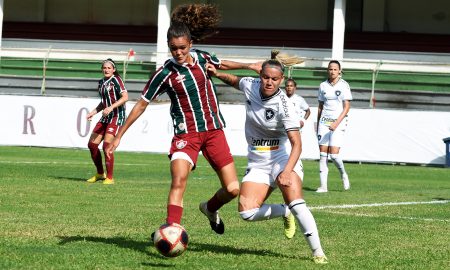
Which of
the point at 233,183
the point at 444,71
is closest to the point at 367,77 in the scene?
the point at 444,71

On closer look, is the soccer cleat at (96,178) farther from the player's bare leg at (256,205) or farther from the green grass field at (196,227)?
the player's bare leg at (256,205)

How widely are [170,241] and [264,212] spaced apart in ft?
4.32

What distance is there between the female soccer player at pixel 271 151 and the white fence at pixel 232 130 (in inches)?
773

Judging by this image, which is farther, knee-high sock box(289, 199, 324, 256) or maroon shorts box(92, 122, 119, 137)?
maroon shorts box(92, 122, 119, 137)

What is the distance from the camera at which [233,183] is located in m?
9.66

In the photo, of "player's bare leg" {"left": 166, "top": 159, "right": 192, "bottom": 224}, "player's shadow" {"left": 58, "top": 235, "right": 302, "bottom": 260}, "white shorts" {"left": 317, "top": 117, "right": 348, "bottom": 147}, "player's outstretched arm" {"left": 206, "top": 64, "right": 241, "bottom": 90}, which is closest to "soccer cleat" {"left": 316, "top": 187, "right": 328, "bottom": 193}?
"white shorts" {"left": 317, "top": 117, "right": 348, "bottom": 147}

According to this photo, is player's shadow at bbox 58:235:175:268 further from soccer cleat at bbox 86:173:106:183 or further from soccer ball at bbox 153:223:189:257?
soccer cleat at bbox 86:173:106:183

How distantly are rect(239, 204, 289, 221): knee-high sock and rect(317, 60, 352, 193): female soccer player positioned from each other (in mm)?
8778

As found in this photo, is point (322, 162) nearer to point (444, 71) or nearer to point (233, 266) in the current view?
point (233, 266)

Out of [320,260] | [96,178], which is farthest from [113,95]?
[320,260]

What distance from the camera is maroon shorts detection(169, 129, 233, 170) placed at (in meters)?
9.36

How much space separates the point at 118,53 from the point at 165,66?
32575 mm

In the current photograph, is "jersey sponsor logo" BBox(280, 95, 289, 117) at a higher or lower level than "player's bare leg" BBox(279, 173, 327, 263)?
higher

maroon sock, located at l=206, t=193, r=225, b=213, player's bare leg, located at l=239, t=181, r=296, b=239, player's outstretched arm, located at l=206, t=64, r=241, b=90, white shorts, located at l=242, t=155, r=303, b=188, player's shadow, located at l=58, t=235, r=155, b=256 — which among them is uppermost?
player's outstretched arm, located at l=206, t=64, r=241, b=90
